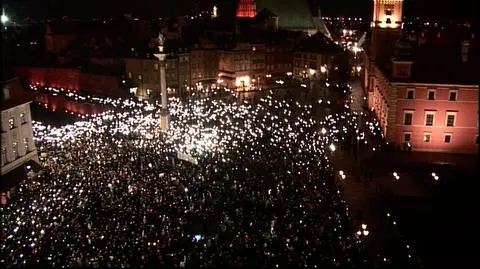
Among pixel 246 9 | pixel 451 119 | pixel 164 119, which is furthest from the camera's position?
pixel 246 9

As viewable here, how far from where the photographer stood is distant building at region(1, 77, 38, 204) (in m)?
32.2

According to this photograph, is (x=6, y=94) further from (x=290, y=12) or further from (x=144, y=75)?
(x=290, y=12)

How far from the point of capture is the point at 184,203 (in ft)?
79.1

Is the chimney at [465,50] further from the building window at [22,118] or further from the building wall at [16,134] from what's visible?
the building window at [22,118]

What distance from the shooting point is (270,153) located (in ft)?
107

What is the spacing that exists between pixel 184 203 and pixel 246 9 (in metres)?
83.6

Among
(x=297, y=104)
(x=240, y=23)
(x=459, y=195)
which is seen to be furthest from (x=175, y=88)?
(x=459, y=195)

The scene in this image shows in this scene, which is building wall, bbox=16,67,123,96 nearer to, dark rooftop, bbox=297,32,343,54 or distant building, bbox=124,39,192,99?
distant building, bbox=124,39,192,99

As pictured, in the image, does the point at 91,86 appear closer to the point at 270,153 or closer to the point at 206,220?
the point at 270,153

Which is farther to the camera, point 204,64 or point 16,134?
point 204,64

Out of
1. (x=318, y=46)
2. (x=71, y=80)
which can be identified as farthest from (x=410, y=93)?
(x=71, y=80)

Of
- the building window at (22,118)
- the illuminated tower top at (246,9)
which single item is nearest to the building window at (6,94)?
the building window at (22,118)

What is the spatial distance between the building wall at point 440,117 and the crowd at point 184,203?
20.5ft

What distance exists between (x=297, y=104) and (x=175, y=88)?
18.1m
